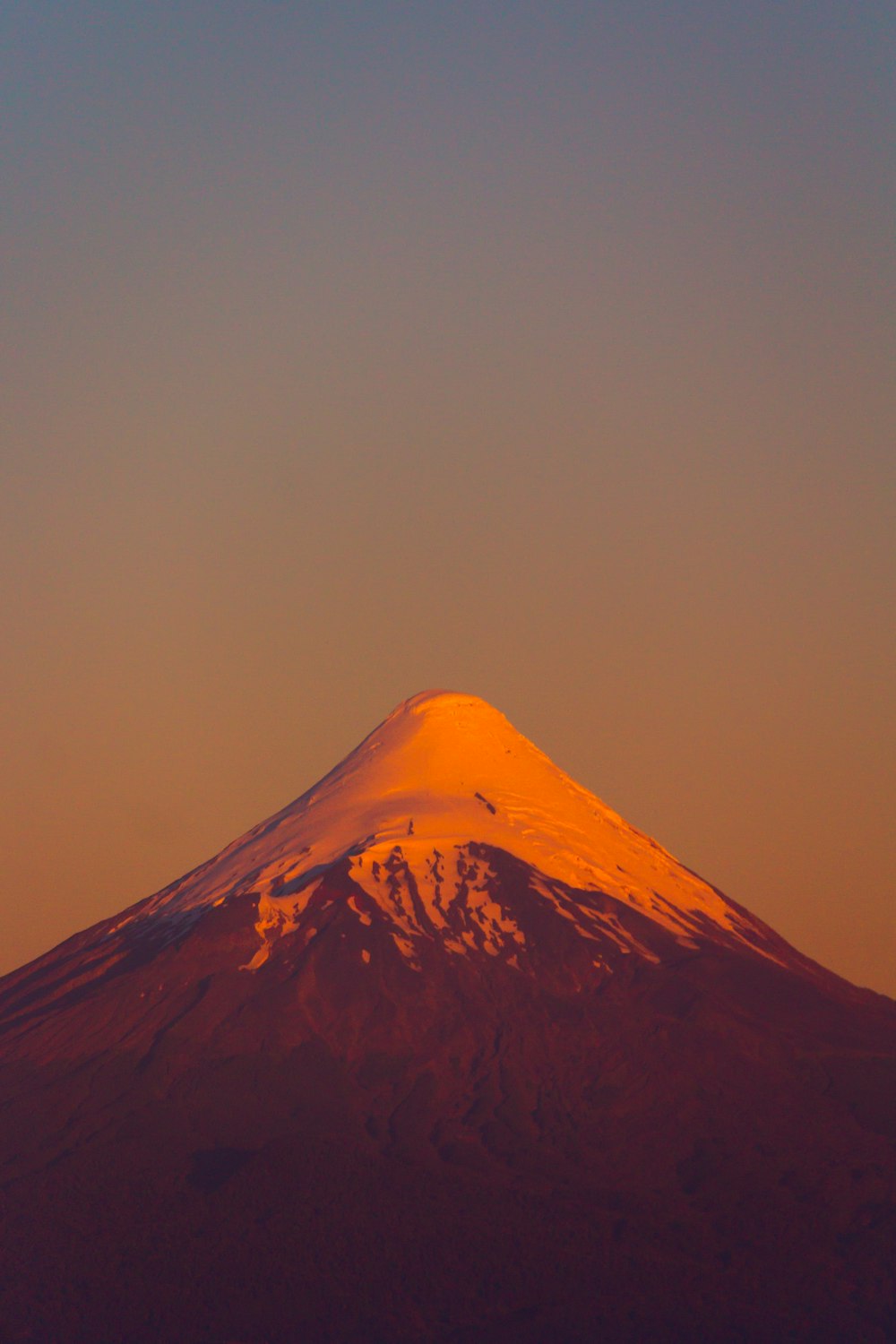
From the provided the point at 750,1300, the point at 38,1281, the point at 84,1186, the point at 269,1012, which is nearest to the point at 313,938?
the point at 269,1012

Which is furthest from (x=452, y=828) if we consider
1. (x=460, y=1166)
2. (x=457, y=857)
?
(x=460, y=1166)

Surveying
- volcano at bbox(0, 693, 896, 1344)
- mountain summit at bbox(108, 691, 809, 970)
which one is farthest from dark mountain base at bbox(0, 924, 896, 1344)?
mountain summit at bbox(108, 691, 809, 970)

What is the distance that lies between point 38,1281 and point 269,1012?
2193 cm

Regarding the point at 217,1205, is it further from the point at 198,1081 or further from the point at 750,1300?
the point at 750,1300

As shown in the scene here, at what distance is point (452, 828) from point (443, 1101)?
78.0 feet

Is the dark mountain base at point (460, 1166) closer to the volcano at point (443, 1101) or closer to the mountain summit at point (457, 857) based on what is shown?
the volcano at point (443, 1101)

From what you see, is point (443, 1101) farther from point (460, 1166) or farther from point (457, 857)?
point (457, 857)

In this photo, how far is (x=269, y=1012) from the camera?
10000 cm

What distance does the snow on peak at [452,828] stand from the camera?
369ft

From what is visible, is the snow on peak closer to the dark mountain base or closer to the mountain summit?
the mountain summit

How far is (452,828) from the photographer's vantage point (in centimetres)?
11494

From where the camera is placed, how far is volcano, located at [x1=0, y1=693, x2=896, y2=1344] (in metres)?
80.4

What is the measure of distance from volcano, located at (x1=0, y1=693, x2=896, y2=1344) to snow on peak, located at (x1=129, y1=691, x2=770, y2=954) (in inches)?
13.3

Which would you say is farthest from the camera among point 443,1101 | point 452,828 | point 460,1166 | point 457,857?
point 452,828
